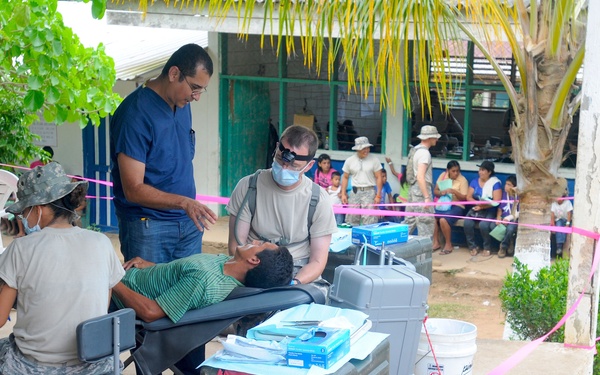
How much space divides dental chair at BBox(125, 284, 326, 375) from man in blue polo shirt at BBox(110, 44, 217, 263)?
2.08ft

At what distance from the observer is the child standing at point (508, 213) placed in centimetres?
1120

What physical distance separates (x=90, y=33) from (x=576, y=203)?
12.0 metres

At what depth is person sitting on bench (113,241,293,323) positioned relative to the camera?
4.19 meters

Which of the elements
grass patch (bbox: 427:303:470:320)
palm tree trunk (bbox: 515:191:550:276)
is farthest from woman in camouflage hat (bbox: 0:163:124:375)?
grass patch (bbox: 427:303:470:320)

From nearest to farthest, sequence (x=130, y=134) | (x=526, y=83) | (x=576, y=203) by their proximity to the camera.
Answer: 1. (x=130, y=134)
2. (x=576, y=203)
3. (x=526, y=83)

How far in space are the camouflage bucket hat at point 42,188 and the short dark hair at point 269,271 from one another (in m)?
1.12

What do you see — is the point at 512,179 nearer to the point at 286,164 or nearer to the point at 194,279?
the point at 286,164

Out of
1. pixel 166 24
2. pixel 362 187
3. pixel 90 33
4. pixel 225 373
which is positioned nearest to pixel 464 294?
pixel 362 187

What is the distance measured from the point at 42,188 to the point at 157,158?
124 cm

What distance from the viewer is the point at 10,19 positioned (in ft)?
16.9

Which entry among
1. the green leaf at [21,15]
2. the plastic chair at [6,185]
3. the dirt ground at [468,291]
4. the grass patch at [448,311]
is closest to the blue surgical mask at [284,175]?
the green leaf at [21,15]

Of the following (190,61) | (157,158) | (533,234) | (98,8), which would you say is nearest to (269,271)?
(157,158)

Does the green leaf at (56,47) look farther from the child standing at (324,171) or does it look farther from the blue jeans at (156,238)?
the child standing at (324,171)

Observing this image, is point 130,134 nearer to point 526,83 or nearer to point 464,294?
point 526,83
